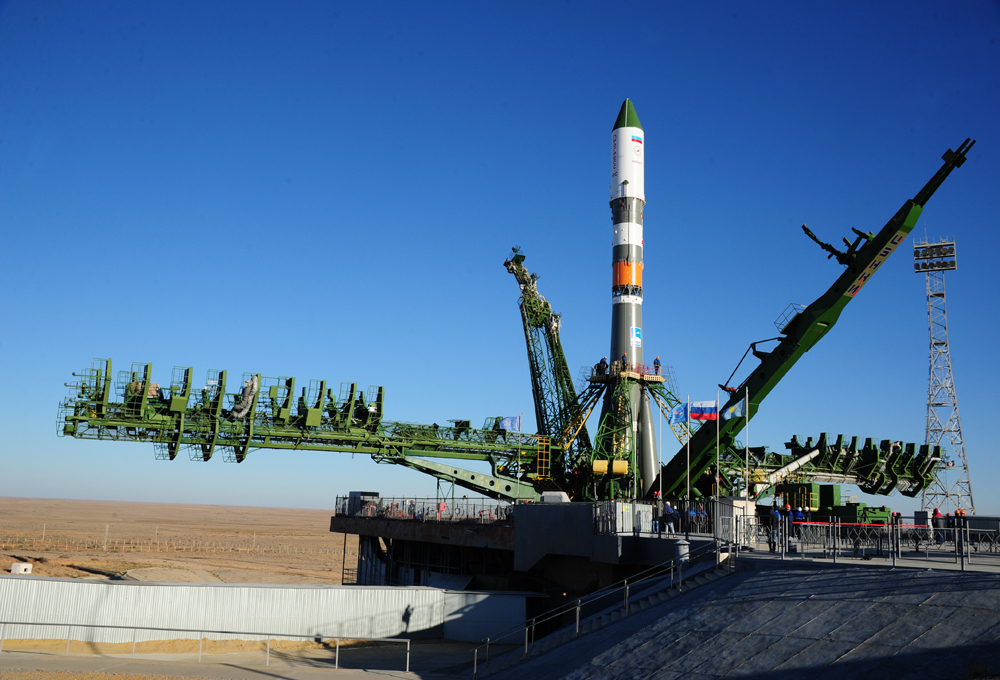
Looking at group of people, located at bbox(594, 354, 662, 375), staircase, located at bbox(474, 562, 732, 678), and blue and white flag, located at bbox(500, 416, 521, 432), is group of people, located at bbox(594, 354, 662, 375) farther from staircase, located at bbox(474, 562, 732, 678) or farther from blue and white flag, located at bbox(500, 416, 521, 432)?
staircase, located at bbox(474, 562, 732, 678)

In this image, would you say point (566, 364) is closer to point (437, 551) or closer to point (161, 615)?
point (437, 551)

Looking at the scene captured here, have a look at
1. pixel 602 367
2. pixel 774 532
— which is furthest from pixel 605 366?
pixel 774 532

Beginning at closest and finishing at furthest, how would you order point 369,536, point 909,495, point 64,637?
1. point 64,637
2. point 369,536
3. point 909,495

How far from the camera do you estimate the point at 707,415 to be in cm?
3672

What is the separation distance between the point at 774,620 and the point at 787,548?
6.79 m

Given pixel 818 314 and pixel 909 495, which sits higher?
pixel 818 314

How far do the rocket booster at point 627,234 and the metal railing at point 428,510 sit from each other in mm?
15307

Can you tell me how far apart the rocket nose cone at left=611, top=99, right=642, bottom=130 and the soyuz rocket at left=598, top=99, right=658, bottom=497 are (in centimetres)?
7

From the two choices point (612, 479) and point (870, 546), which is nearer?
point (870, 546)

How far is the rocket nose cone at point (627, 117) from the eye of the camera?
55312mm

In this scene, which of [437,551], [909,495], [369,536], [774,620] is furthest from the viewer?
[909,495]

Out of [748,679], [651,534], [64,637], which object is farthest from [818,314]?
[64,637]

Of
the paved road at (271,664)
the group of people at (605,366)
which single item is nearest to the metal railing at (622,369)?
the group of people at (605,366)

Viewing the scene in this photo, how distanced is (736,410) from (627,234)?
1832cm
